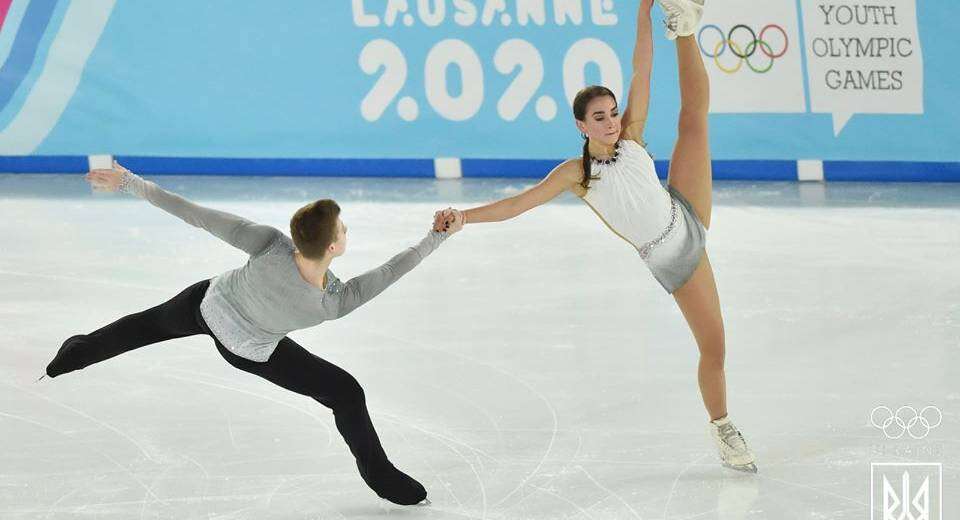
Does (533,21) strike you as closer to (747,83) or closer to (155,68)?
(747,83)

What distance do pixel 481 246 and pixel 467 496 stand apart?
11.9 feet

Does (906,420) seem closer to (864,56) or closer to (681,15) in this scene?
(681,15)

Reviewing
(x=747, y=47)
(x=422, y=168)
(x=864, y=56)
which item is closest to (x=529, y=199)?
(x=747, y=47)

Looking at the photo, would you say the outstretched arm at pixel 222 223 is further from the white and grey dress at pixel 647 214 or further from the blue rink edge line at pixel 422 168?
the blue rink edge line at pixel 422 168

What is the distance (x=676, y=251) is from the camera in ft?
15.1

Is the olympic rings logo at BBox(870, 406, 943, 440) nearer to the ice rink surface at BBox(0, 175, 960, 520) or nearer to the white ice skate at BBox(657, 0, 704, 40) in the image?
the ice rink surface at BBox(0, 175, 960, 520)

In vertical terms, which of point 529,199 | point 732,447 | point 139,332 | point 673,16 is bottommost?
point 732,447

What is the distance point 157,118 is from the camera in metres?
10.4

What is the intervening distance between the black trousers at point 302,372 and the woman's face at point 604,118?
43.0 inches

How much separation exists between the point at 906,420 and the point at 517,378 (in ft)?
4.92

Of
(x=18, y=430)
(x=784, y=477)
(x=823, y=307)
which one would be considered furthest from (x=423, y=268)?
(x=784, y=477)

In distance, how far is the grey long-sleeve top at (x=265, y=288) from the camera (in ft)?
13.5

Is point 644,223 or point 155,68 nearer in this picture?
point 644,223

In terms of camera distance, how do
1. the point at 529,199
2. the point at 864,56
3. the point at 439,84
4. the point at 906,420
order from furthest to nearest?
the point at 439,84, the point at 864,56, the point at 906,420, the point at 529,199
